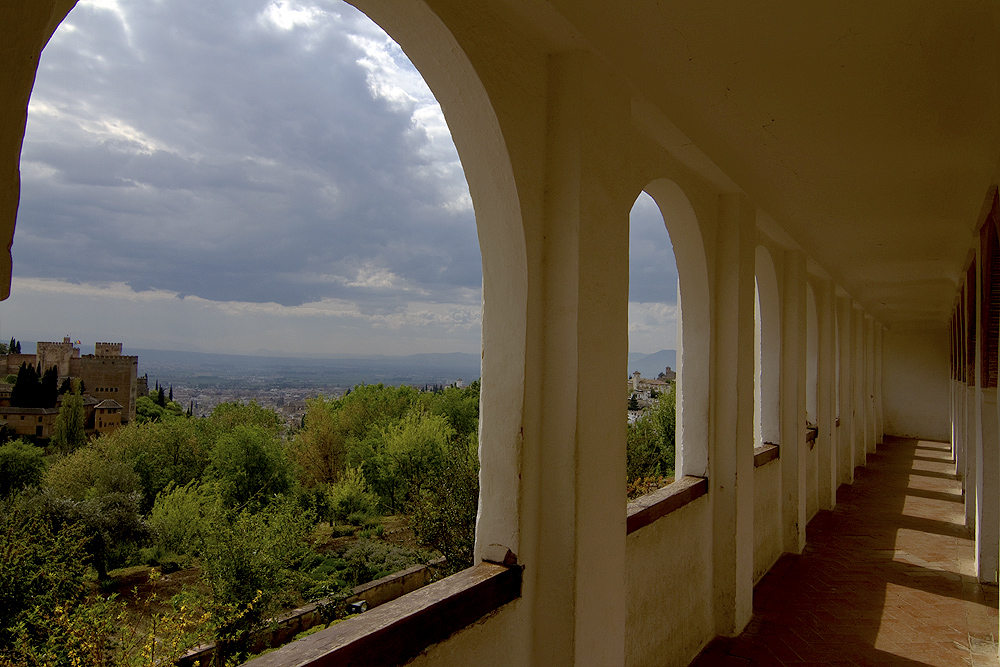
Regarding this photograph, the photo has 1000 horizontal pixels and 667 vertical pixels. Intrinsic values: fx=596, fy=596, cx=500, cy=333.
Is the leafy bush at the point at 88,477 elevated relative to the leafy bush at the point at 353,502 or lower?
elevated

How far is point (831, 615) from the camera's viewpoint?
4465 mm

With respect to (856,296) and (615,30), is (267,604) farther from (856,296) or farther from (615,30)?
(615,30)

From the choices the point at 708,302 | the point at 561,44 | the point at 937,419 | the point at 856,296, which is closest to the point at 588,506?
the point at 561,44

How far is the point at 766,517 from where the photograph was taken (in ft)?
18.0

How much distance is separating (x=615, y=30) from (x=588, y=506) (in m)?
1.73

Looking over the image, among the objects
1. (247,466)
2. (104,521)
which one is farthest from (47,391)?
(104,521)

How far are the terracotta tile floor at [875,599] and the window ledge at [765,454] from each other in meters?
1.02

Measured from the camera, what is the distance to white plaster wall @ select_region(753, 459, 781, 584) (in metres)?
5.18

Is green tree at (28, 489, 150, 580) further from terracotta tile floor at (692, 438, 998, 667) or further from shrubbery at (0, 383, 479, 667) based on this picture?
terracotta tile floor at (692, 438, 998, 667)

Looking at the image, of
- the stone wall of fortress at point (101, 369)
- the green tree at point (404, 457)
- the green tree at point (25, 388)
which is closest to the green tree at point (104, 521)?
the green tree at point (25, 388)

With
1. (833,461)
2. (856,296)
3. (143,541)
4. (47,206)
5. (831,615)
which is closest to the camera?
(831,615)

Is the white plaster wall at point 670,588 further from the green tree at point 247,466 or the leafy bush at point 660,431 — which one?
the green tree at point 247,466

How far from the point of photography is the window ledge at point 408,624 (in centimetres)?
143

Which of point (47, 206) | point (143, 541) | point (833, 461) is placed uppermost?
point (47, 206)
